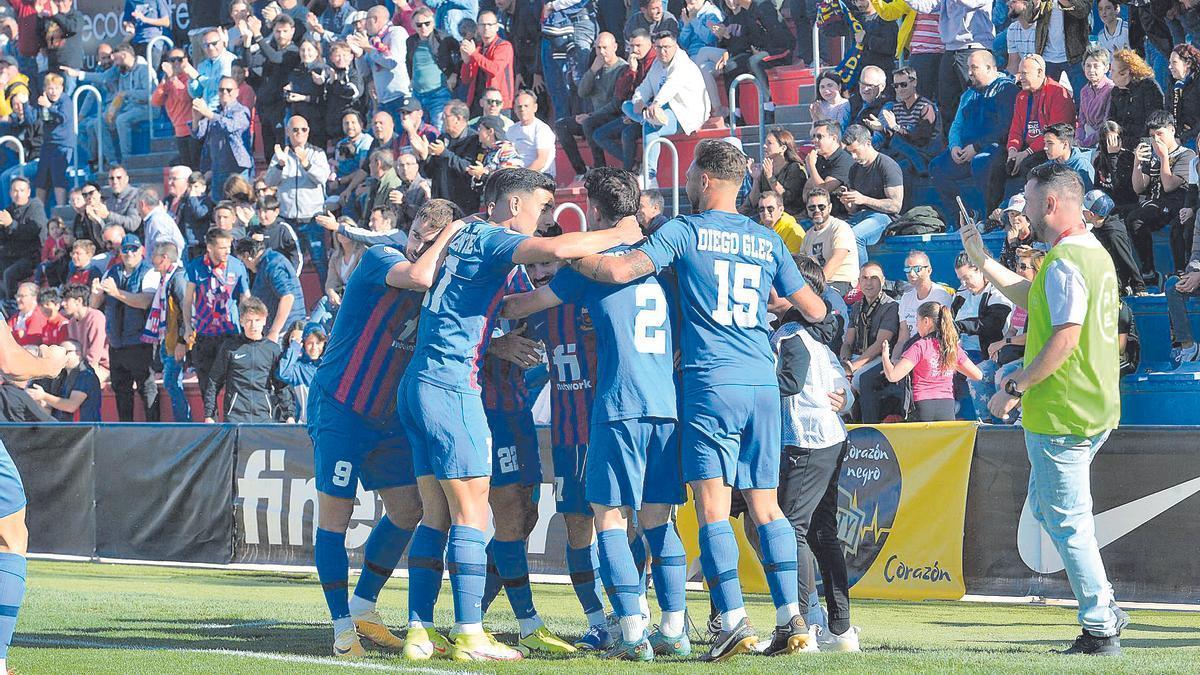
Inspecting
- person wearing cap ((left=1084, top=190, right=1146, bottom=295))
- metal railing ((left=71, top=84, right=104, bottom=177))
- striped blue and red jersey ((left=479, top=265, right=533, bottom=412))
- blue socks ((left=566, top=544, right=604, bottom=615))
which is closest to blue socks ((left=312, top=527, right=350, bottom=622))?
striped blue and red jersey ((left=479, top=265, right=533, bottom=412))

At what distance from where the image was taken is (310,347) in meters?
15.1

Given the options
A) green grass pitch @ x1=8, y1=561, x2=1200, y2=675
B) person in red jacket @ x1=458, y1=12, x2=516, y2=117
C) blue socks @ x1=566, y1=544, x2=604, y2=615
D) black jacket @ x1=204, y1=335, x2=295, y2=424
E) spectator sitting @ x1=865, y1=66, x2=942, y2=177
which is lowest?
green grass pitch @ x1=8, y1=561, x2=1200, y2=675

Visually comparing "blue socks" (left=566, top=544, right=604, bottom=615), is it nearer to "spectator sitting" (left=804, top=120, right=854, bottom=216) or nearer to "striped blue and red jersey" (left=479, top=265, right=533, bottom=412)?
"striped blue and red jersey" (left=479, top=265, right=533, bottom=412)

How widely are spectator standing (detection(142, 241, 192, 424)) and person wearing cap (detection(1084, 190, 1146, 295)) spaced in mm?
8725

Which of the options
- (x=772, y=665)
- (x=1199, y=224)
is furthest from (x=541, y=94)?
(x=772, y=665)

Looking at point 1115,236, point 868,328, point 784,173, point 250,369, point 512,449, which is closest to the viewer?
point 512,449

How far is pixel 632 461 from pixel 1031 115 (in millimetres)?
8024

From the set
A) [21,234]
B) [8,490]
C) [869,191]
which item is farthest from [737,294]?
[21,234]

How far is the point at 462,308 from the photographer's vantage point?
24.5 feet

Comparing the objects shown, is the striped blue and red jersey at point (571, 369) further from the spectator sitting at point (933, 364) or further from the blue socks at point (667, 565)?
the spectator sitting at point (933, 364)

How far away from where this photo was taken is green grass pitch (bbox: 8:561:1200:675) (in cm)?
704

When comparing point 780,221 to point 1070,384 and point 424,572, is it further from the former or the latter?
point 424,572

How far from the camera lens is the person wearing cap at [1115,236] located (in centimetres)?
1259

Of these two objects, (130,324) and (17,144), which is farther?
(17,144)
